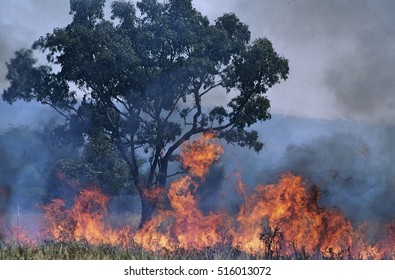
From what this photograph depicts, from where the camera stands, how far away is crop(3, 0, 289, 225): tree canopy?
74.9 feet

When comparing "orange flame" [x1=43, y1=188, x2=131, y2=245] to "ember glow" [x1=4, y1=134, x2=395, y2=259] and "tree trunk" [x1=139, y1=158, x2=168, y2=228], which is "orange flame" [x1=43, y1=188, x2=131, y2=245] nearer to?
"ember glow" [x1=4, y1=134, x2=395, y2=259]

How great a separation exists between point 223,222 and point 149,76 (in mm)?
5422

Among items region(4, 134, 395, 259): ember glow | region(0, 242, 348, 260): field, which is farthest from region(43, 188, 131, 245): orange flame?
region(0, 242, 348, 260): field

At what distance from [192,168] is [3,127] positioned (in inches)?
241

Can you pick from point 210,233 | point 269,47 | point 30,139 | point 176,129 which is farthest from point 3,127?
point 269,47

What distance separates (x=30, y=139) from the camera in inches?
892

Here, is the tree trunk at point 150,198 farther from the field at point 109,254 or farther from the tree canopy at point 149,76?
the field at point 109,254

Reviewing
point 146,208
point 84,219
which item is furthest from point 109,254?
point 146,208

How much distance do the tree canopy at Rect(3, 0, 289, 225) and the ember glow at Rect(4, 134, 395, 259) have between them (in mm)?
1172
